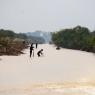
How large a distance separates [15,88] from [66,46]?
68.8m

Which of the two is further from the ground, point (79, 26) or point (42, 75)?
point (79, 26)

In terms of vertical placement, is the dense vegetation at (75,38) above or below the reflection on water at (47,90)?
above

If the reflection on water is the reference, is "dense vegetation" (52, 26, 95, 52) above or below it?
above

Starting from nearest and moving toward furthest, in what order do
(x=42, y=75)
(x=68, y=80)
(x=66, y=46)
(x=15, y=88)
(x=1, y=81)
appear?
(x=15, y=88)
(x=1, y=81)
(x=68, y=80)
(x=42, y=75)
(x=66, y=46)

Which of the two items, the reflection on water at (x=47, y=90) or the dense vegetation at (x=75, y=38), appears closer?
the reflection on water at (x=47, y=90)

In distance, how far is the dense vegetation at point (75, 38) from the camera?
71000 millimetres

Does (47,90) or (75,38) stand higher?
(75,38)

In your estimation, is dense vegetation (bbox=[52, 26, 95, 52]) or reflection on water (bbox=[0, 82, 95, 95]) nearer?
reflection on water (bbox=[0, 82, 95, 95])

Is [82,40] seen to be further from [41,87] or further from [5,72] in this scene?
[41,87]

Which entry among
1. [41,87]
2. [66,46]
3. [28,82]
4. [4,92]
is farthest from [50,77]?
[66,46]

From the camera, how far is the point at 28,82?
1755 centimetres

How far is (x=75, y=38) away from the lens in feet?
258

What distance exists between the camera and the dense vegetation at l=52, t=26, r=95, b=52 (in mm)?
71000

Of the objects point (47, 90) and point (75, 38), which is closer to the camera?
point (47, 90)
